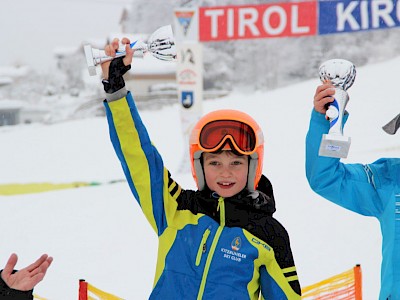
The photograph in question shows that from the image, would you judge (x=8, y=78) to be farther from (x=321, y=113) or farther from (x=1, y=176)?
(x=321, y=113)

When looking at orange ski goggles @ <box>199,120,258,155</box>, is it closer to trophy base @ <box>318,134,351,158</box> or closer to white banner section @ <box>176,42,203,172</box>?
trophy base @ <box>318,134,351,158</box>

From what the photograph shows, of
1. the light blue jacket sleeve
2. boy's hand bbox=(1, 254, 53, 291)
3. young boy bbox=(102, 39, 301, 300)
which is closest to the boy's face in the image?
young boy bbox=(102, 39, 301, 300)

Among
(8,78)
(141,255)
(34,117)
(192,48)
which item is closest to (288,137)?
(192,48)

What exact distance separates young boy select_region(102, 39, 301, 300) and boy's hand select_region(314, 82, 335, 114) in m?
0.27

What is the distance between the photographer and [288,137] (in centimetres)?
1333

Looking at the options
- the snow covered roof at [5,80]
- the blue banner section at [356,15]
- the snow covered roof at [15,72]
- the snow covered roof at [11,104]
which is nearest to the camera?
the blue banner section at [356,15]

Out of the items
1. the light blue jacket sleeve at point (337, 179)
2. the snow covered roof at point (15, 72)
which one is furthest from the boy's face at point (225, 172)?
the snow covered roof at point (15, 72)

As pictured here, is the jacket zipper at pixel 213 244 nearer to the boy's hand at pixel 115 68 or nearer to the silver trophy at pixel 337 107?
the silver trophy at pixel 337 107

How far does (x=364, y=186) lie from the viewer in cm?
231

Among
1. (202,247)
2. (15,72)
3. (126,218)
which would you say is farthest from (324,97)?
(15,72)

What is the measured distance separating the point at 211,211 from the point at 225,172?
0.52ft

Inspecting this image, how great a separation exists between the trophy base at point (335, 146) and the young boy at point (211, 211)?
1.03 feet

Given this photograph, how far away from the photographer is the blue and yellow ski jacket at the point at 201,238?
2.12 m

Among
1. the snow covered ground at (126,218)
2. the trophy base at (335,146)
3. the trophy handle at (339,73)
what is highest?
the trophy handle at (339,73)
